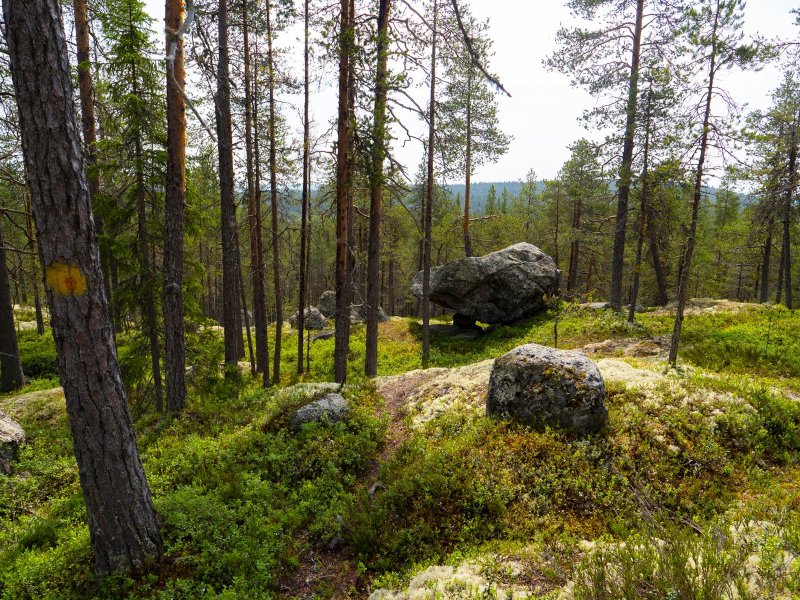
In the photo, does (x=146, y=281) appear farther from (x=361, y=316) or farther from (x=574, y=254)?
(x=574, y=254)

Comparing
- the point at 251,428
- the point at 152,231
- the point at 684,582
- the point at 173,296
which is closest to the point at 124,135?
the point at 152,231

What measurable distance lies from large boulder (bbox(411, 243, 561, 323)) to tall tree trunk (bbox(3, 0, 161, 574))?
18.5 m

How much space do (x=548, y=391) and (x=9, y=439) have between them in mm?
10439

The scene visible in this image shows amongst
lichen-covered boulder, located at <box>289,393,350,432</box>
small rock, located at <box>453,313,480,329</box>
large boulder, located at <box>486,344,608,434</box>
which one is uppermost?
large boulder, located at <box>486,344,608,434</box>

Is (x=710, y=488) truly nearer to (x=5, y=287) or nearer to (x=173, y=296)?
(x=173, y=296)

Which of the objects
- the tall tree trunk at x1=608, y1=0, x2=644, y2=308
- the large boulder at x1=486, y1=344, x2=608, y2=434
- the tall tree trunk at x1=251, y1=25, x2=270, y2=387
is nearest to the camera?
the large boulder at x1=486, y1=344, x2=608, y2=434

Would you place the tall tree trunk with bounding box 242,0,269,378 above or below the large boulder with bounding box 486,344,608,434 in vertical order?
above

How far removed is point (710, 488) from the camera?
6.19 meters

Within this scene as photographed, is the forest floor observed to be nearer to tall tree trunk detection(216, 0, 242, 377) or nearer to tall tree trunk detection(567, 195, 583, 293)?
tall tree trunk detection(216, 0, 242, 377)

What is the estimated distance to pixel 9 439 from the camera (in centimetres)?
784

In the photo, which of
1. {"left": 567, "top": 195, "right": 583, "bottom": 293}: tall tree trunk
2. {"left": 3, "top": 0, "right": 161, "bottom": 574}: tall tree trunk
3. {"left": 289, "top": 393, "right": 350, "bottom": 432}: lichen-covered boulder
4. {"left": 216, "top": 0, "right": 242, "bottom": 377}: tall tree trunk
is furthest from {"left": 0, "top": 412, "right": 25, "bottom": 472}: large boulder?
{"left": 567, "top": 195, "right": 583, "bottom": 293}: tall tree trunk

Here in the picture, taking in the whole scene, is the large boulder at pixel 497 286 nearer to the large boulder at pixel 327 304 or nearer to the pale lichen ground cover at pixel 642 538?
the pale lichen ground cover at pixel 642 538

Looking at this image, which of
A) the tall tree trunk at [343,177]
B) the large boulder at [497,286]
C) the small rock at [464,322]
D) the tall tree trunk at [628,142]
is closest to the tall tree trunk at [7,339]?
the tall tree trunk at [343,177]

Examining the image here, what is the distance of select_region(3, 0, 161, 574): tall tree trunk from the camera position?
11.6ft
